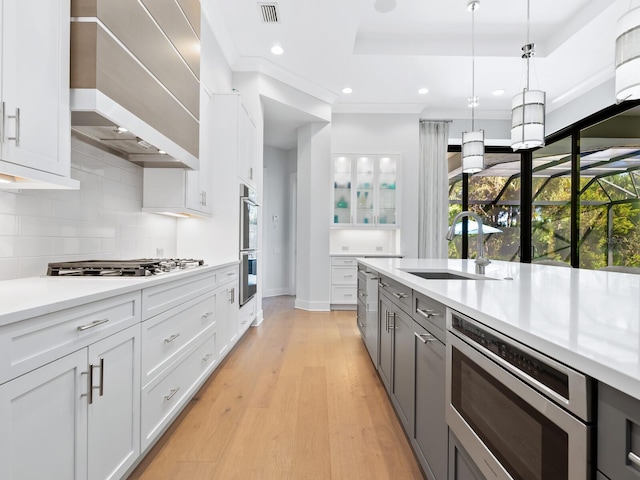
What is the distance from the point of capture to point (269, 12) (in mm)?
3301

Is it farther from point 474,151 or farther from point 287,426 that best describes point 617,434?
point 474,151

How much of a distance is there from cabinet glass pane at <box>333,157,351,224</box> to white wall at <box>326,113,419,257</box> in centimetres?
28

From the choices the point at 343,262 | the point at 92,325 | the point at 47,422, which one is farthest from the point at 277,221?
the point at 47,422

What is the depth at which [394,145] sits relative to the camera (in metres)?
5.45

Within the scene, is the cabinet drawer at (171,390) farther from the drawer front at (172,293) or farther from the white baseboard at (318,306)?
the white baseboard at (318,306)

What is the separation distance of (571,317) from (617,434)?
0.36m

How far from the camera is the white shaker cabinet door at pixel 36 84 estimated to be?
1122 millimetres

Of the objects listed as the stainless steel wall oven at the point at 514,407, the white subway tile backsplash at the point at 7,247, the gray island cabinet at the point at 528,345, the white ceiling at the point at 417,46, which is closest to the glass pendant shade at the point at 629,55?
the gray island cabinet at the point at 528,345

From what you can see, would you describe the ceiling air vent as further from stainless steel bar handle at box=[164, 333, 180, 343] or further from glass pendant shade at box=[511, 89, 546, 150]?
stainless steel bar handle at box=[164, 333, 180, 343]

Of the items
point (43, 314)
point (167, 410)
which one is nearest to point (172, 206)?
point (167, 410)

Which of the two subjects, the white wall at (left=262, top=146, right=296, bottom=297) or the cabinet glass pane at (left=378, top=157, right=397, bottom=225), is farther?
the white wall at (left=262, top=146, right=296, bottom=297)

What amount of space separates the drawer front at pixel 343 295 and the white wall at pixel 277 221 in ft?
5.45

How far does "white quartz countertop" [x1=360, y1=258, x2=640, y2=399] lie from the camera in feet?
1.75

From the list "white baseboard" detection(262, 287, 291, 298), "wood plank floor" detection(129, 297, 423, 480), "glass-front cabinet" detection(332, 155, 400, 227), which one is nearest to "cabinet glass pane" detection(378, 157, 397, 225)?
"glass-front cabinet" detection(332, 155, 400, 227)
